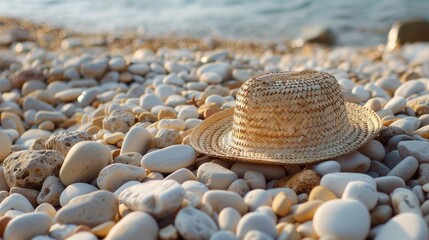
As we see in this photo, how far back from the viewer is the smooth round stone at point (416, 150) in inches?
84.3

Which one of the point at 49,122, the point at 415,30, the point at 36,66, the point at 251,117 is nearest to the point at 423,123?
the point at 251,117

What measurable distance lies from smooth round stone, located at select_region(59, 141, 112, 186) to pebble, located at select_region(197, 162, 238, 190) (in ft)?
1.33

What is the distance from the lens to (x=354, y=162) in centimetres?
209

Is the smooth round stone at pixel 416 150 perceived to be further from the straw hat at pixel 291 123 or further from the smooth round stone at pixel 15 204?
the smooth round stone at pixel 15 204

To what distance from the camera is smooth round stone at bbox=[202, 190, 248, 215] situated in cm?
182

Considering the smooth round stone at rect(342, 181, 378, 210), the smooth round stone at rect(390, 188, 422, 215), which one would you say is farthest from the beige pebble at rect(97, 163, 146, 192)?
the smooth round stone at rect(390, 188, 422, 215)

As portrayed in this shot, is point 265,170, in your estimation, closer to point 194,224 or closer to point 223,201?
point 223,201

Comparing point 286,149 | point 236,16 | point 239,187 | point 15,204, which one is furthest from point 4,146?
point 236,16

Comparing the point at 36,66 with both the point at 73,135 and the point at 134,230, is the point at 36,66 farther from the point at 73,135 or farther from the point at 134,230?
the point at 134,230

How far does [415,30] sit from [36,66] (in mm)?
4980

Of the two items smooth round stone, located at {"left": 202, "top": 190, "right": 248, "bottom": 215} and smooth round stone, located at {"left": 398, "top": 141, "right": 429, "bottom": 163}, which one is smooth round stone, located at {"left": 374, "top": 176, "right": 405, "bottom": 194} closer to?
smooth round stone, located at {"left": 398, "top": 141, "right": 429, "bottom": 163}

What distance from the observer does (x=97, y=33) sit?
844cm

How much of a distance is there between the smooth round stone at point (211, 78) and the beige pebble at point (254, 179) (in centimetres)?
172

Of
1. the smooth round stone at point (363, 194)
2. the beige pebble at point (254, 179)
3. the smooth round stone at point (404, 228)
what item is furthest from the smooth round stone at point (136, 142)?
the smooth round stone at point (404, 228)
